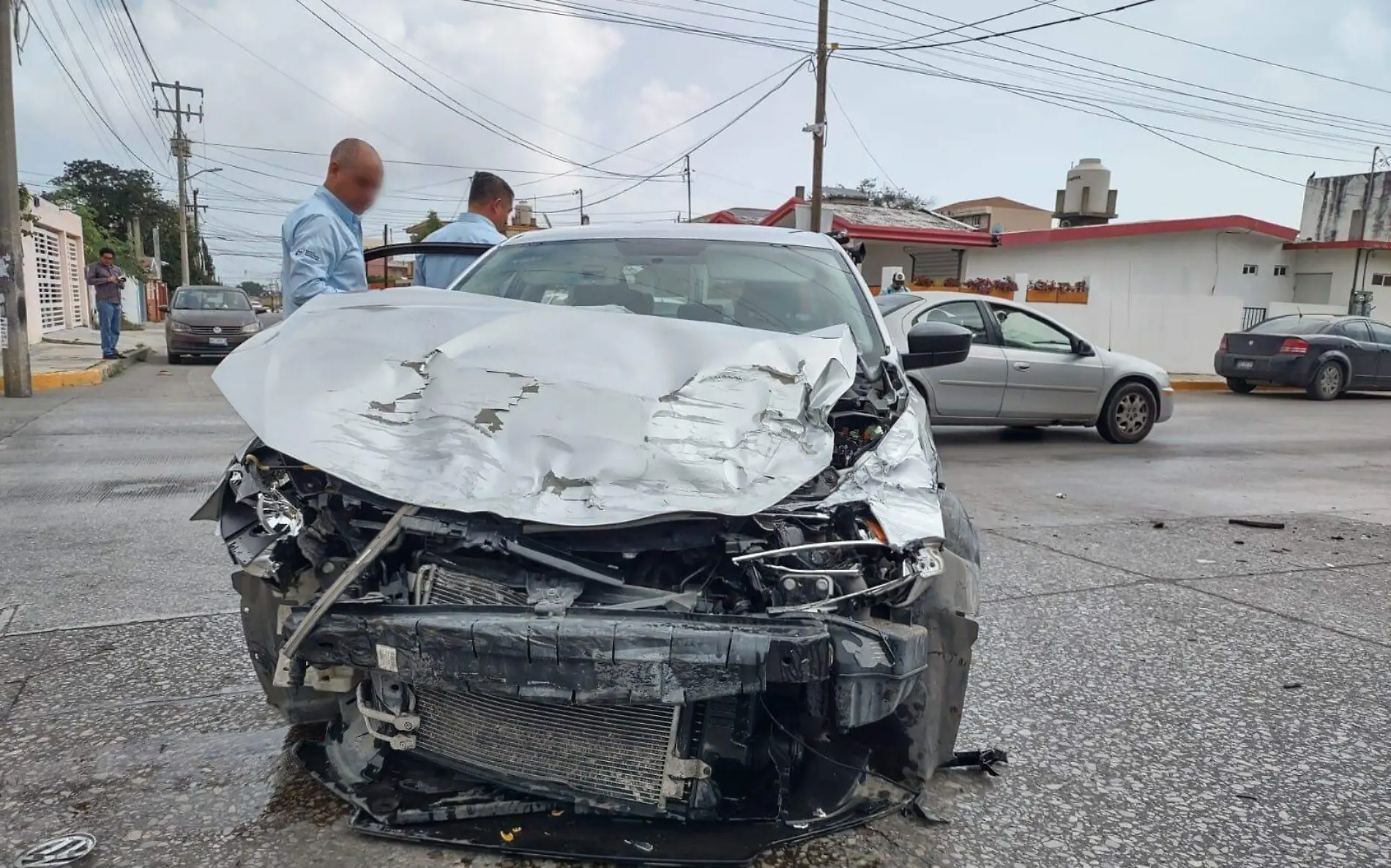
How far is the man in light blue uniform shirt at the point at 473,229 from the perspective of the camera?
4.84m

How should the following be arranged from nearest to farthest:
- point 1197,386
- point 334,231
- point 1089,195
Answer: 1. point 334,231
2. point 1197,386
3. point 1089,195

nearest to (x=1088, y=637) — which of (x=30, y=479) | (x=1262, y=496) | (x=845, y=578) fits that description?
(x=845, y=578)

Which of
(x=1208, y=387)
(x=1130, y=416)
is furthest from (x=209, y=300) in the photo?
(x=1208, y=387)

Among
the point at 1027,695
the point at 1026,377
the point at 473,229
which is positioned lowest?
the point at 1027,695

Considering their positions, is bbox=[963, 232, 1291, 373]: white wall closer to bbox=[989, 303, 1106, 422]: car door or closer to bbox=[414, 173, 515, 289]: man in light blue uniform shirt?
bbox=[989, 303, 1106, 422]: car door

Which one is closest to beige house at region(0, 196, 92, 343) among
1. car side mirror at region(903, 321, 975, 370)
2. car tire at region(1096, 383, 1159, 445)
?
car tire at region(1096, 383, 1159, 445)

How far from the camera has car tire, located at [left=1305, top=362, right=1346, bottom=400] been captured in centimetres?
1594

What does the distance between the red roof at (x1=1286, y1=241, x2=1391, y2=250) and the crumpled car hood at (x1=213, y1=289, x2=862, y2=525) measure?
2623 cm

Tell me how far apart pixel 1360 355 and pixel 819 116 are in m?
10.9

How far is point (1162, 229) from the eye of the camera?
22219mm

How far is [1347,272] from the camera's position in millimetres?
24453

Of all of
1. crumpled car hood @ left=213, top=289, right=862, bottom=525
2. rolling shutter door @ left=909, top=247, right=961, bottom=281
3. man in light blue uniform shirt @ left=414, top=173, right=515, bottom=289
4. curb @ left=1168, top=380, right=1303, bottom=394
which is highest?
rolling shutter door @ left=909, top=247, right=961, bottom=281

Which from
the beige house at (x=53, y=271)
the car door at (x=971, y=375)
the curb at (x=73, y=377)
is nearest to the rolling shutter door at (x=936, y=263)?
the car door at (x=971, y=375)

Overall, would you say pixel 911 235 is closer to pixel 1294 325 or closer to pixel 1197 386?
pixel 1197 386
